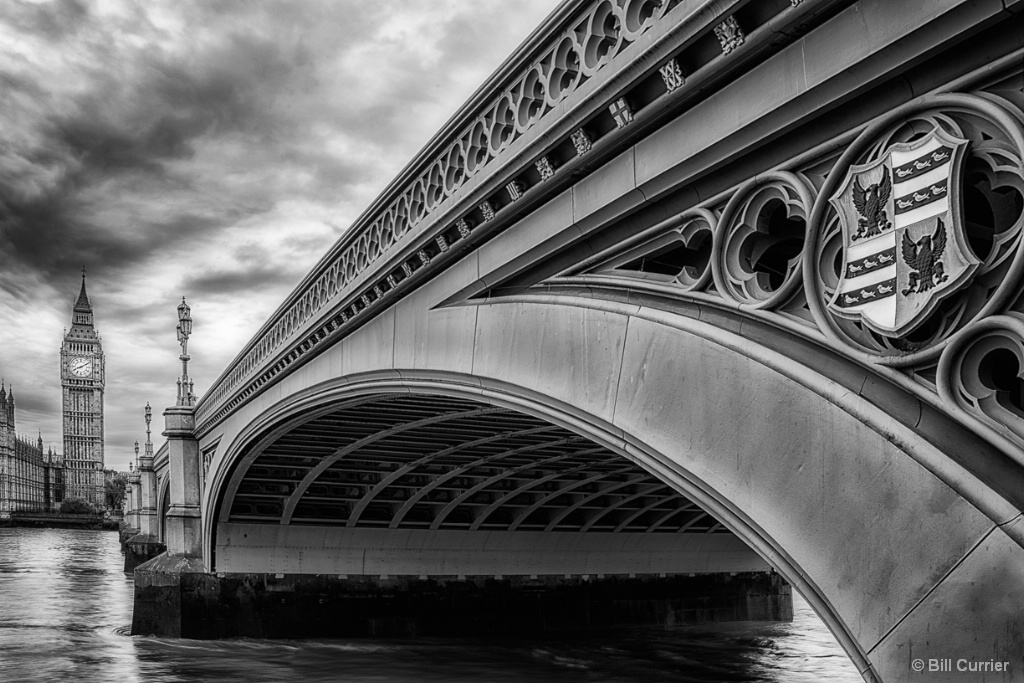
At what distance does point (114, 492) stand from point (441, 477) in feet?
531

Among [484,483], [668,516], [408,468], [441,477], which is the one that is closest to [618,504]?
[668,516]

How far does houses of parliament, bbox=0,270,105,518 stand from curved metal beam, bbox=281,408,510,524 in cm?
13406

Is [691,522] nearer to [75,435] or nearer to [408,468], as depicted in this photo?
[408,468]

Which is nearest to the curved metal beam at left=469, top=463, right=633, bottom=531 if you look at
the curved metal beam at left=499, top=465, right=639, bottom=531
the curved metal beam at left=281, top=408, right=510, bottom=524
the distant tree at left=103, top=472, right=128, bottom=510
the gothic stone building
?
the curved metal beam at left=499, top=465, right=639, bottom=531

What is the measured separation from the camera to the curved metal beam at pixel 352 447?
14.4 m

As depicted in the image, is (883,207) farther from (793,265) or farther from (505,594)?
(505,594)

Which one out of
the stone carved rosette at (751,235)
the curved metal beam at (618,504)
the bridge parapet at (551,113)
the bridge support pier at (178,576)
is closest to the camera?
the stone carved rosette at (751,235)

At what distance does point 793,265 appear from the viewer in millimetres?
4738

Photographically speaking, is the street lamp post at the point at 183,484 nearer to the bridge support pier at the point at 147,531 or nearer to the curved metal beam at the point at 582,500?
the curved metal beam at the point at 582,500

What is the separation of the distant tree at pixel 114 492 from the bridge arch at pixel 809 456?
169 m

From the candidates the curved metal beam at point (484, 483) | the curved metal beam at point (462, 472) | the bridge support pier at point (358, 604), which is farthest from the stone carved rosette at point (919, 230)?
the bridge support pier at point (358, 604)

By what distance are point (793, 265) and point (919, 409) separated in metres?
0.94

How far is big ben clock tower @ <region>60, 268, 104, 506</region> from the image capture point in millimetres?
166750

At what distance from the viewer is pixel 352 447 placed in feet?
62.9
